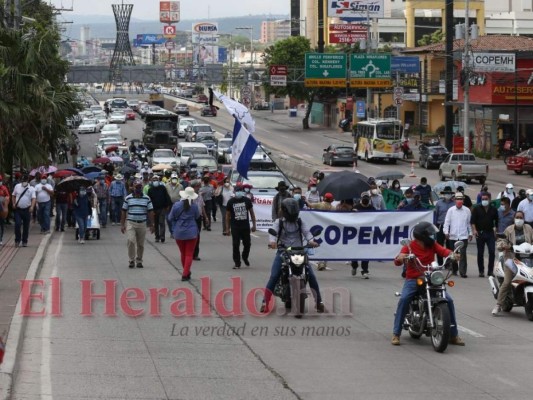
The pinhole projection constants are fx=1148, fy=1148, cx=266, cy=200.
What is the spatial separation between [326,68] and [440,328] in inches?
2308

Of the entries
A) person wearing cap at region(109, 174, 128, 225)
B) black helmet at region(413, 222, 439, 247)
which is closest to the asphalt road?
black helmet at region(413, 222, 439, 247)

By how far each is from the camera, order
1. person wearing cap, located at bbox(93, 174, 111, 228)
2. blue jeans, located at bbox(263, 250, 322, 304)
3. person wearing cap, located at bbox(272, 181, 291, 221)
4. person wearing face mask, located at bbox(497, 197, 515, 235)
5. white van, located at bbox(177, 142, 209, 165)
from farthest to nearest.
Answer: white van, located at bbox(177, 142, 209, 165) → person wearing cap, located at bbox(93, 174, 111, 228) → person wearing cap, located at bbox(272, 181, 291, 221) → person wearing face mask, located at bbox(497, 197, 515, 235) → blue jeans, located at bbox(263, 250, 322, 304)

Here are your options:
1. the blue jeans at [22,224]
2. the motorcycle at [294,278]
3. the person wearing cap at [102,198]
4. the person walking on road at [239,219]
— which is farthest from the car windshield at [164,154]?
the motorcycle at [294,278]

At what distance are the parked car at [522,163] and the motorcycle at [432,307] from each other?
4580cm

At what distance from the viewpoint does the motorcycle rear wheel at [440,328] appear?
1305 cm

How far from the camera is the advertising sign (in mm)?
91938

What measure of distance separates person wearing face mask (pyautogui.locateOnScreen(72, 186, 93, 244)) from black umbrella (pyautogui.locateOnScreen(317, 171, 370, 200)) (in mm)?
7248

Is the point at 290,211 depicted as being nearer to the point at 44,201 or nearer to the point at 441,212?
the point at 441,212

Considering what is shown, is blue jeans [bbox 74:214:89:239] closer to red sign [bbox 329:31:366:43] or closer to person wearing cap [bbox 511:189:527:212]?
person wearing cap [bbox 511:189:527:212]

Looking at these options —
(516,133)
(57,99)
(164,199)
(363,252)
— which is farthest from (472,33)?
(363,252)

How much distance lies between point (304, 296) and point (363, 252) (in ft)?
17.9

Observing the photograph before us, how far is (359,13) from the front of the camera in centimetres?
9200

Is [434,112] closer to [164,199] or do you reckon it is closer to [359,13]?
[359,13]

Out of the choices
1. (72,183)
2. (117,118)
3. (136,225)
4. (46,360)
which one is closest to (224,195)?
(72,183)
